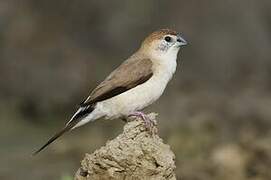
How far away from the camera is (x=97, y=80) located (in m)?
18.7

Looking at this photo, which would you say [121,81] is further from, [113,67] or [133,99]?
[113,67]

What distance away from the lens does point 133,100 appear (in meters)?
10.7

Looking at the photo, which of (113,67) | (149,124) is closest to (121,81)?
(149,124)

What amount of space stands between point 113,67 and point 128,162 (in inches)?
377

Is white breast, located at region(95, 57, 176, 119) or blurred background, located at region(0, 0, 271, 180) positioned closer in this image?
white breast, located at region(95, 57, 176, 119)

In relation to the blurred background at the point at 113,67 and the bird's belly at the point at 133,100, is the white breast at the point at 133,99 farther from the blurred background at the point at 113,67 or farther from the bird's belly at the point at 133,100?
the blurred background at the point at 113,67

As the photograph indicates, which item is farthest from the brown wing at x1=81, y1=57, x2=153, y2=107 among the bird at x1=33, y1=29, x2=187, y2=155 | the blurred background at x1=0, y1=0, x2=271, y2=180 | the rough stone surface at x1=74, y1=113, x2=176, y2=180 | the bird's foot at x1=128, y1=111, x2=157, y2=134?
the blurred background at x1=0, y1=0, x2=271, y2=180

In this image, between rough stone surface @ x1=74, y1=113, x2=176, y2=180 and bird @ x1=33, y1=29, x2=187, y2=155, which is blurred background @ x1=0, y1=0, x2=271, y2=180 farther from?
rough stone surface @ x1=74, y1=113, x2=176, y2=180

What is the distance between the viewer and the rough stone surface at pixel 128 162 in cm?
926

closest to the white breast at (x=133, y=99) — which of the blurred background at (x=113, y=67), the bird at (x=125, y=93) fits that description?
the bird at (x=125, y=93)

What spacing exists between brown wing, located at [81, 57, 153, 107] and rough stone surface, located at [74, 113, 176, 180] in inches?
52.1

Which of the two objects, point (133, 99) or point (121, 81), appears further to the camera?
point (121, 81)

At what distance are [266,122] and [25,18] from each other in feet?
16.8

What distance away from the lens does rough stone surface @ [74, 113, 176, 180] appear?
926cm
